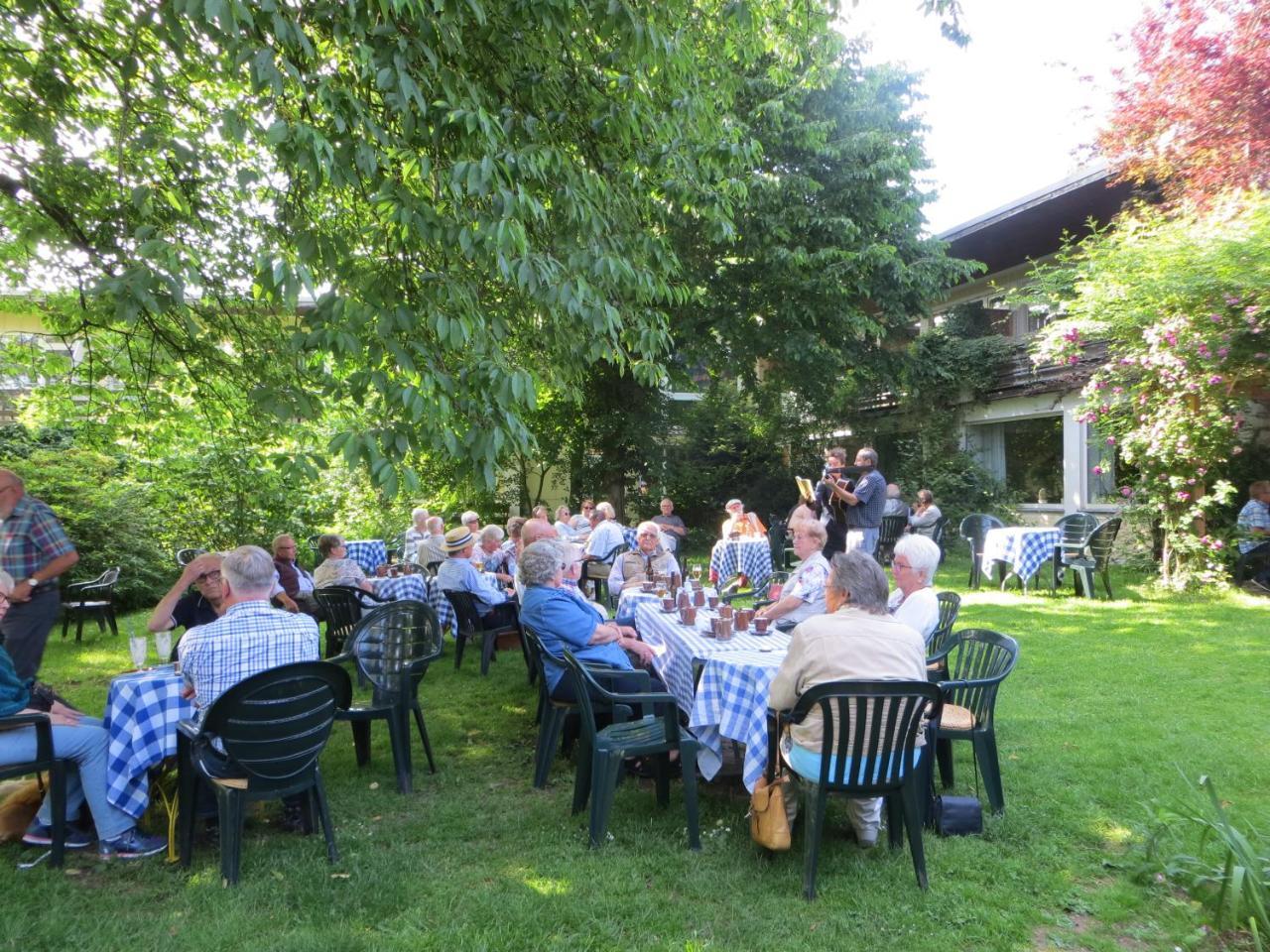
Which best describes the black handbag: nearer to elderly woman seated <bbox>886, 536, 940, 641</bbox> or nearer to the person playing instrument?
elderly woman seated <bbox>886, 536, 940, 641</bbox>

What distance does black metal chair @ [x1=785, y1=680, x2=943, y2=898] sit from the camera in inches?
122

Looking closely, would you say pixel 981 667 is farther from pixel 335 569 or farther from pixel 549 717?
pixel 335 569

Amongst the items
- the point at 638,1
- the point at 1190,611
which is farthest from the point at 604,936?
the point at 1190,611

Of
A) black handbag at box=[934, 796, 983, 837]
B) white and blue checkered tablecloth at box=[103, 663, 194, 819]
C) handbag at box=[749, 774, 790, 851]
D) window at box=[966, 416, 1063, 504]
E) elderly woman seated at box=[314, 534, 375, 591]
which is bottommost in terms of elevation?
black handbag at box=[934, 796, 983, 837]

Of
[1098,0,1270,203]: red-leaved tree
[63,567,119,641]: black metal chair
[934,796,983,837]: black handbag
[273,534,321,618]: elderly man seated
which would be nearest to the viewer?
[934,796,983,837]: black handbag

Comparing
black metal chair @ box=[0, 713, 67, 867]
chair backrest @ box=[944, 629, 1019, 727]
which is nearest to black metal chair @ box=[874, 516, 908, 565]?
chair backrest @ box=[944, 629, 1019, 727]

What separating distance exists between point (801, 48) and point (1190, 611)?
276 inches

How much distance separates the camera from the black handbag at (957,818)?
376 centimetres

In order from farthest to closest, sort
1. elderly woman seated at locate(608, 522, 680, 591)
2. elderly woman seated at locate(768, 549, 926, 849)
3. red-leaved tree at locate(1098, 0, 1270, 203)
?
1. red-leaved tree at locate(1098, 0, 1270, 203)
2. elderly woman seated at locate(608, 522, 680, 591)
3. elderly woman seated at locate(768, 549, 926, 849)

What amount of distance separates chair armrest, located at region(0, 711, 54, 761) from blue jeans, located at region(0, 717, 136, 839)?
0.09 feet

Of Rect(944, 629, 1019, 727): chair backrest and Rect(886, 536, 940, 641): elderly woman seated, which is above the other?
Rect(886, 536, 940, 641): elderly woman seated

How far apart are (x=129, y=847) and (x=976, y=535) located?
10.9 m

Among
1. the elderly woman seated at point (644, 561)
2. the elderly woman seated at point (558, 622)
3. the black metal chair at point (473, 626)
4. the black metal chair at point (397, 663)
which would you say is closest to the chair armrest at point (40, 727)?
the black metal chair at point (397, 663)

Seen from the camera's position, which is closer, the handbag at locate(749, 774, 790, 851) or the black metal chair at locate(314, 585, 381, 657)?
the handbag at locate(749, 774, 790, 851)
